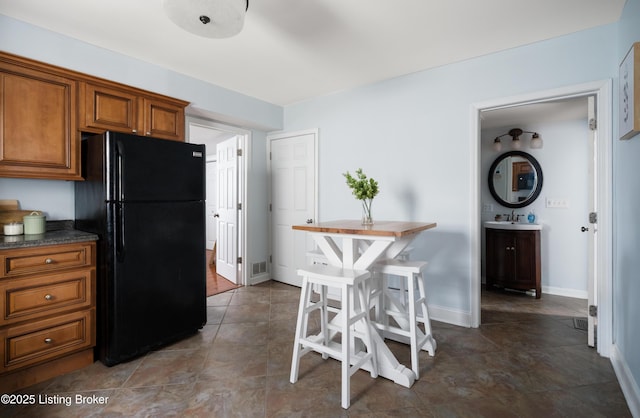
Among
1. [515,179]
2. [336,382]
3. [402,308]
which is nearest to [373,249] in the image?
[402,308]

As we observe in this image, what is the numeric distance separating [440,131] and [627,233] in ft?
5.11

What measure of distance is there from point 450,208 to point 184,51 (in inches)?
108

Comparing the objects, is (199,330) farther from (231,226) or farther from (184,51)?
(184,51)

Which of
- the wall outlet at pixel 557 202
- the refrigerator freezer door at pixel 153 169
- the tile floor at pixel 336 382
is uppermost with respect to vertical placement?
the refrigerator freezer door at pixel 153 169

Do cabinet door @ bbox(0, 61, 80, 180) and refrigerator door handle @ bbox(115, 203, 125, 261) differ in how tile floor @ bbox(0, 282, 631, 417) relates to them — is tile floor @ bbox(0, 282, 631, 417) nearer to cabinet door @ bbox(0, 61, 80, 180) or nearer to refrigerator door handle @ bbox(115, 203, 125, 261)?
refrigerator door handle @ bbox(115, 203, 125, 261)

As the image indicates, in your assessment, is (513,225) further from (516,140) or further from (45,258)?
(45,258)

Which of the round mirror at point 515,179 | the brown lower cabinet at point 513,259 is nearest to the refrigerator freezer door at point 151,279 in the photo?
the brown lower cabinet at point 513,259

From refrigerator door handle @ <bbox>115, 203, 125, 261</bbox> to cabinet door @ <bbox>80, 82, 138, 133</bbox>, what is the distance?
0.76 m

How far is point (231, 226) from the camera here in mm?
4188

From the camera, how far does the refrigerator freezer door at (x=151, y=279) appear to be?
6.86 feet

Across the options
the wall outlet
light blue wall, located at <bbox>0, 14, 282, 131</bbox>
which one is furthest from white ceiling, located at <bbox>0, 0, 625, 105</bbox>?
the wall outlet

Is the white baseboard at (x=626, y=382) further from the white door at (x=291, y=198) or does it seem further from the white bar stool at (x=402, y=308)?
the white door at (x=291, y=198)

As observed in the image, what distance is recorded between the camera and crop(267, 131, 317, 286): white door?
3871 millimetres

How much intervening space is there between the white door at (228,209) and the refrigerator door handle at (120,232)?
1.98 meters
